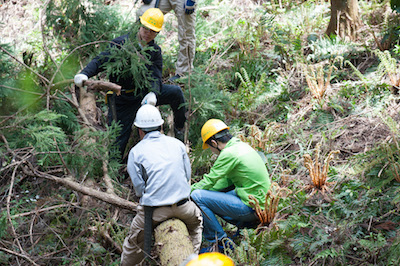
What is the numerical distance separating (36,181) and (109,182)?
1167 mm

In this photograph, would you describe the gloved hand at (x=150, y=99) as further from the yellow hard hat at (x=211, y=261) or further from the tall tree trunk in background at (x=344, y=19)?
the tall tree trunk in background at (x=344, y=19)

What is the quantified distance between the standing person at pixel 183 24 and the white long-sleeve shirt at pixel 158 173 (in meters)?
2.60

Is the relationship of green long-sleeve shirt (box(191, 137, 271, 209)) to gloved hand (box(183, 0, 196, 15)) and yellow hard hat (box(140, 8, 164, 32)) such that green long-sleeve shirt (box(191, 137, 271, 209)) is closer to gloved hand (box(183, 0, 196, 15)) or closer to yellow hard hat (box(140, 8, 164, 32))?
yellow hard hat (box(140, 8, 164, 32))

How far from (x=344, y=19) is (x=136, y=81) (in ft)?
13.2

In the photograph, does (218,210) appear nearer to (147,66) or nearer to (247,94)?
(147,66)

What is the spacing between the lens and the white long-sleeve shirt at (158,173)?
12.8ft

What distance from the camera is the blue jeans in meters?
4.53

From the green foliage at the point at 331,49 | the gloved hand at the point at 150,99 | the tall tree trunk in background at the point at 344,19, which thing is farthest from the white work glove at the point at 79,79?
the tall tree trunk in background at the point at 344,19

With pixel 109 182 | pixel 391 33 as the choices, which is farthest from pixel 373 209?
pixel 391 33

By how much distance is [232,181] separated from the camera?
4762 mm

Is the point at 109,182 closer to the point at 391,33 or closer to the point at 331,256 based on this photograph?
the point at 331,256

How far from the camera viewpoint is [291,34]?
736 centimetres

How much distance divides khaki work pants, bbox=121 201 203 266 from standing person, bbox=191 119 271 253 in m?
0.27

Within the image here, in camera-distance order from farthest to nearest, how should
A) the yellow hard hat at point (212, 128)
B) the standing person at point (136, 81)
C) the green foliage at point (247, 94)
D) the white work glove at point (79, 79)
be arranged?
1. the green foliage at point (247, 94)
2. the standing person at point (136, 81)
3. the white work glove at point (79, 79)
4. the yellow hard hat at point (212, 128)
